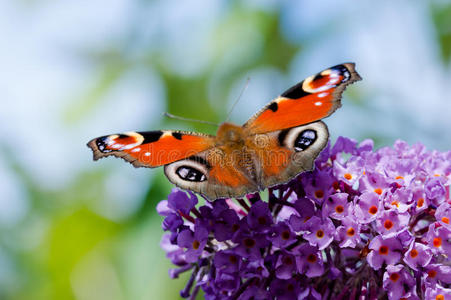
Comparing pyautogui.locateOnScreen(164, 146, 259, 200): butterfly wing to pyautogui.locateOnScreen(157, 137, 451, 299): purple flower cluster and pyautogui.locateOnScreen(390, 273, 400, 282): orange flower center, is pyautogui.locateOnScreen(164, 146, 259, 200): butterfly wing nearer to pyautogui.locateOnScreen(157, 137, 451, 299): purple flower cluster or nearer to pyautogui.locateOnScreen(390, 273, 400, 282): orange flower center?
pyautogui.locateOnScreen(157, 137, 451, 299): purple flower cluster

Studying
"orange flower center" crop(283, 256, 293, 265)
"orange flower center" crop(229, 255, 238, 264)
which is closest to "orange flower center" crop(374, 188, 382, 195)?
"orange flower center" crop(283, 256, 293, 265)

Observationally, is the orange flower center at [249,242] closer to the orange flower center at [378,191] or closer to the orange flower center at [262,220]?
the orange flower center at [262,220]

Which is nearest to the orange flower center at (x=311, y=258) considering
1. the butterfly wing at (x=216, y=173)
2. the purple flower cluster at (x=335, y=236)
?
the purple flower cluster at (x=335, y=236)

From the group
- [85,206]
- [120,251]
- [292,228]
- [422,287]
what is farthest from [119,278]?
[422,287]

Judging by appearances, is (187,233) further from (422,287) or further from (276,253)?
→ (422,287)

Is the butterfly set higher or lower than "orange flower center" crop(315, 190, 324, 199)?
higher

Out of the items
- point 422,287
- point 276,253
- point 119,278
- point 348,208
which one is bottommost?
point 119,278

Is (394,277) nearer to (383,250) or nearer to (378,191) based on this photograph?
(383,250)
